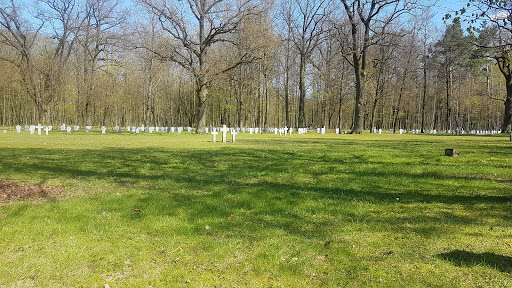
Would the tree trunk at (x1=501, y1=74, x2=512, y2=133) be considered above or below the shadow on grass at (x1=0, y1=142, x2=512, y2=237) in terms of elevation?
above

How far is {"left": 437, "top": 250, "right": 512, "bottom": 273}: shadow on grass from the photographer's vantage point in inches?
147

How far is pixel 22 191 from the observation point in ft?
23.5

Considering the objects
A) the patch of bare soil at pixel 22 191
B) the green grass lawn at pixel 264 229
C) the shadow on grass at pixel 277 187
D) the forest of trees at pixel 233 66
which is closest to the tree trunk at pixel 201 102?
the forest of trees at pixel 233 66

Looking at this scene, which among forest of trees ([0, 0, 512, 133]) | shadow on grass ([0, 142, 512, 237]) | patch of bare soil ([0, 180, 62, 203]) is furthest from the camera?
forest of trees ([0, 0, 512, 133])

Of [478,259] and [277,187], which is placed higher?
[277,187]

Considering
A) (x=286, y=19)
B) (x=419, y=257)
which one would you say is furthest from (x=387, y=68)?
(x=419, y=257)

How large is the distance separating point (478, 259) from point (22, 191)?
8.64m

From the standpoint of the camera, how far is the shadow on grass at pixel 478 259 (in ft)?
12.3

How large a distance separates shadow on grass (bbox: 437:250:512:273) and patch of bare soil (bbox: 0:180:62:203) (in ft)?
25.3

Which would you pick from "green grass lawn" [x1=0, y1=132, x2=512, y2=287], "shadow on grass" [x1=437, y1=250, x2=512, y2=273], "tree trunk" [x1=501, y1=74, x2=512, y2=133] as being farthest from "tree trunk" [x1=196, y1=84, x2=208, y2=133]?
"tree trunk" [x1=501, y1=74, x2=512, y2=133]

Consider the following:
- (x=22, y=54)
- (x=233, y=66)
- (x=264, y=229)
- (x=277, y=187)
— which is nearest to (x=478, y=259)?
(x=264, y=229)

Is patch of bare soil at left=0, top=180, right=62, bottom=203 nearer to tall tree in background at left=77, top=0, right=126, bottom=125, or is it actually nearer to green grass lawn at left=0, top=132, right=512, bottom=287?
green grass lawn at left=0, top=132, right=512, bottom=287

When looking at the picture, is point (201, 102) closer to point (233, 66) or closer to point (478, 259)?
point (233, 66)

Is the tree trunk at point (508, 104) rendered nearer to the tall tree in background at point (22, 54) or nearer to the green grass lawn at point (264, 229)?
the green grass lawn at point (264, 229)
